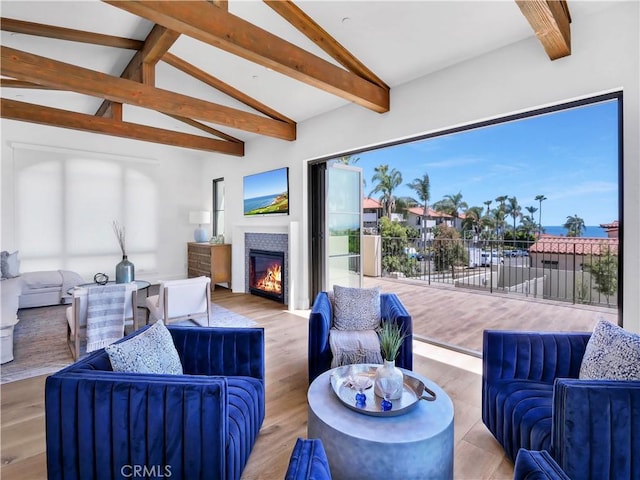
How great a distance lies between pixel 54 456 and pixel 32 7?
348cm

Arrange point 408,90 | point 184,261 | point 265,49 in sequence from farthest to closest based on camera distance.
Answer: point 184,261, point 408,90, point 265,49

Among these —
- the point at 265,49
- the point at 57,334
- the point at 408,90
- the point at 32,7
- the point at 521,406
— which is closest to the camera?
the point at 521,406

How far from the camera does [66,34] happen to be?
312 cm

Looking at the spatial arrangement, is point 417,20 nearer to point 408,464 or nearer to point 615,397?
point 615,397

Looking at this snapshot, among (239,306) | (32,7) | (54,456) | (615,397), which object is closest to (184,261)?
(239,306)

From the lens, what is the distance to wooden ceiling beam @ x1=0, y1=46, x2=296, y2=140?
2.76m

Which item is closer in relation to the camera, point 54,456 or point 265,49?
point 54,456

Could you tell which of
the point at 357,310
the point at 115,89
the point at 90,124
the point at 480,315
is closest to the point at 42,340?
the point at 90,124

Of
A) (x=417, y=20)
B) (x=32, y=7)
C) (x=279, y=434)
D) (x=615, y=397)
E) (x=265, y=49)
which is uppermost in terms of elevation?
(x=32, y=7)

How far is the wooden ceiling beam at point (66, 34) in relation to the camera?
2918mm

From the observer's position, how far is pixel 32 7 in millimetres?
2734

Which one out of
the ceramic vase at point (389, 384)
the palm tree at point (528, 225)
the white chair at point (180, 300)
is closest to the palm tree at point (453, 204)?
the palm tree at point (528, 225)

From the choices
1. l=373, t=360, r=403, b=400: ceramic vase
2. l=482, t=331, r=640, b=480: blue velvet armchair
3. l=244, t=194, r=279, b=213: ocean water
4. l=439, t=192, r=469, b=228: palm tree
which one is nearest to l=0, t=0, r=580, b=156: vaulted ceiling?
l=244, t=194, r=279, b=213: ocean water

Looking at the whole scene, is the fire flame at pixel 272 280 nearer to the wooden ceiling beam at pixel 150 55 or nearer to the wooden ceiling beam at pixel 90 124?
the wooden ceiling beam at pixel 90 124
